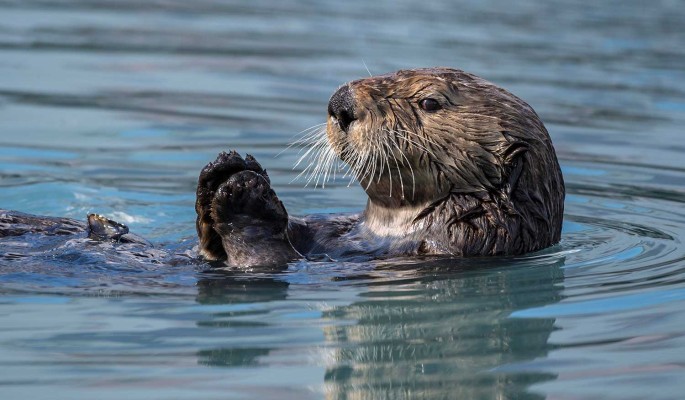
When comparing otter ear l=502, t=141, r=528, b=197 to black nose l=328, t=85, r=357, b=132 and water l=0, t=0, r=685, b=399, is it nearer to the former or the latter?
water l=0, t=0, r=685, b=399

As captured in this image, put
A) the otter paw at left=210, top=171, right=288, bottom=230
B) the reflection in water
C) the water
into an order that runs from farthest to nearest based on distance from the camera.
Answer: the otter paw at left=210, top=171, right=288, bottom=230
the water
the reflection in water

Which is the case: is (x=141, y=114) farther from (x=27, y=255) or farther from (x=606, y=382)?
(x=606, y=382)

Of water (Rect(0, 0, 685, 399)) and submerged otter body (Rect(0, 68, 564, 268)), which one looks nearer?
water (Rect(0, 0, 685, 399))

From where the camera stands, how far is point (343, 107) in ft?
17.9

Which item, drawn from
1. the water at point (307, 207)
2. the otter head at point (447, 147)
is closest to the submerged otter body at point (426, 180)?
the otter head at point (447, 147)

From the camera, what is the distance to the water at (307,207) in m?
3.99

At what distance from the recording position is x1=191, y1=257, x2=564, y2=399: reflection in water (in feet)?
12.7

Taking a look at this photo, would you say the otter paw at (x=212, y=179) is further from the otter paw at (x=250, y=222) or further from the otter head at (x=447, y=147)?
the otter head at (x=447, y=147)

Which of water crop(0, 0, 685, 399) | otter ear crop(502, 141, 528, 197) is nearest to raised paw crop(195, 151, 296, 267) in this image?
water crop(0, 0, 685, 399)

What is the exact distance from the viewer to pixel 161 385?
3777 mm

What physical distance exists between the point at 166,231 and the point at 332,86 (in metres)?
4.79

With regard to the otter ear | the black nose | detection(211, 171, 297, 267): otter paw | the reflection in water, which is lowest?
the reflection in water

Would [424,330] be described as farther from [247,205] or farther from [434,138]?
[434,138]

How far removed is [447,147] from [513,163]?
0.32m
